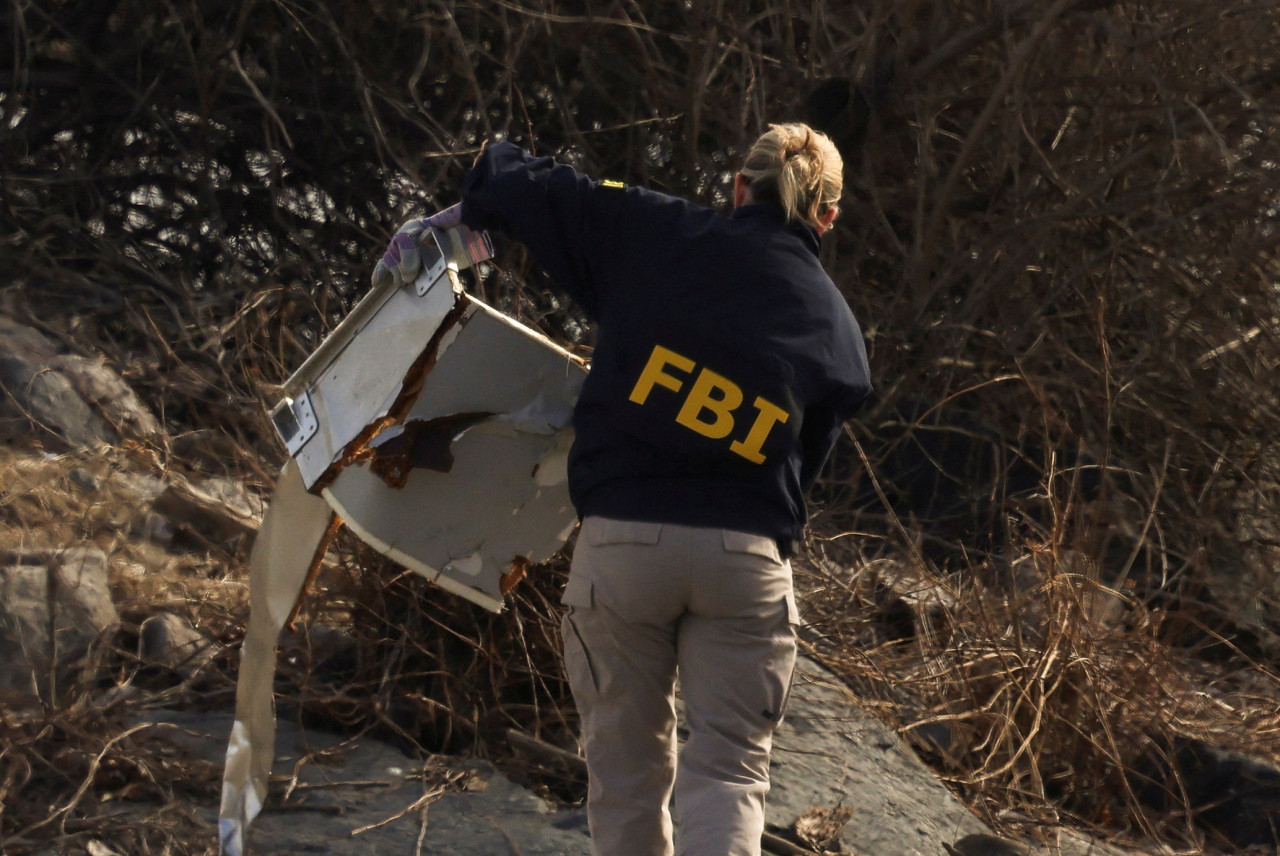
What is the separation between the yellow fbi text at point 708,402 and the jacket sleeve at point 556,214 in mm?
256

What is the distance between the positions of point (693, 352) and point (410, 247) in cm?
68

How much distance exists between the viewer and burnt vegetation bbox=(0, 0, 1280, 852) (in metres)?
4.48

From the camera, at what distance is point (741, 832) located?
2.28 m

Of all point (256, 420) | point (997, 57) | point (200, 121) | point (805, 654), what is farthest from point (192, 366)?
point (997, 57)

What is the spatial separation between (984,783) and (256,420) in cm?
243

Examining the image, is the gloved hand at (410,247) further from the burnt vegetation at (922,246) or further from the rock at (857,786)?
the burnt vegetation at (922,246)

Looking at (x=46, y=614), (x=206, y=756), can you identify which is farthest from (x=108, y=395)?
(x=206, y=756)

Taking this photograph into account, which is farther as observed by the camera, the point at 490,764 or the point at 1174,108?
the point at 1174,108

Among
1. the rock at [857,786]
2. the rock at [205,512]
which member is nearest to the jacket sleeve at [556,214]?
the rock at [857,786]

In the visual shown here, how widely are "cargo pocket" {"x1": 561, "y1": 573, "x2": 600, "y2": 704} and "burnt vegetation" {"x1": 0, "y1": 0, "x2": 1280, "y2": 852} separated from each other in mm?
1884

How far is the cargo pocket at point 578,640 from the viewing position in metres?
2.36

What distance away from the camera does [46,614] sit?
3.52 metres

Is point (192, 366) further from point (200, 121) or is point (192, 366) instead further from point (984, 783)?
point (984, 783)

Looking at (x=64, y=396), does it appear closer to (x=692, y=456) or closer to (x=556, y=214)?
(x=556, y=214)
